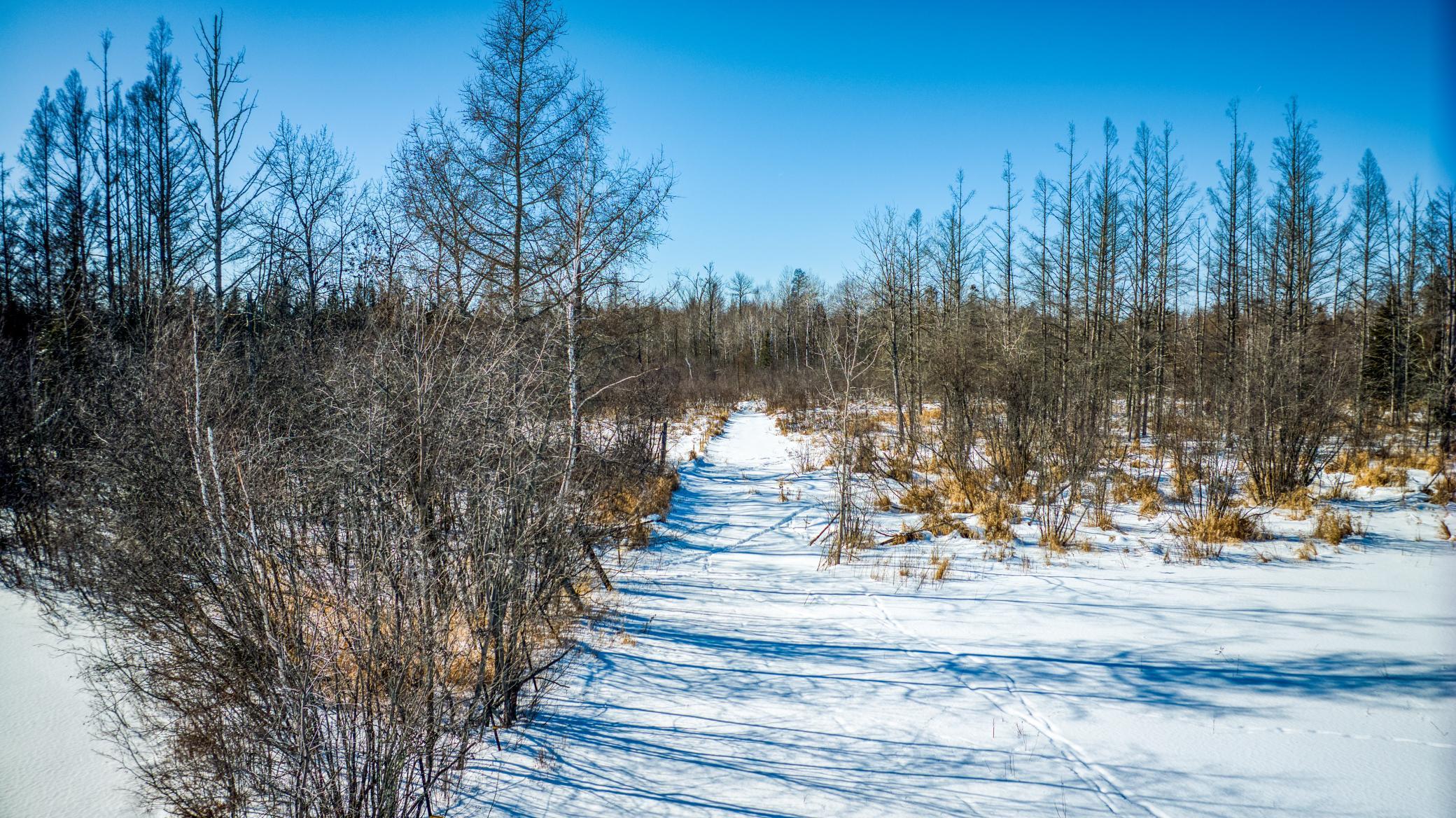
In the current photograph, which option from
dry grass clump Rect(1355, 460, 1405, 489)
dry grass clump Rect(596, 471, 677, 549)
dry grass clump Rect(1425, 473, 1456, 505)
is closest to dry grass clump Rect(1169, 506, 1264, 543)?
dry grass clump Rect(1425, 473, 1456, 505)

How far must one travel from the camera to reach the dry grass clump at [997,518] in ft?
26.7

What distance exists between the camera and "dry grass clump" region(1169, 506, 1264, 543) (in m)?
7.64

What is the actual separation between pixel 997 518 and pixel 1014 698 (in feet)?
15.4

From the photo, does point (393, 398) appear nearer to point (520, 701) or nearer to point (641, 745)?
point (520, 701)

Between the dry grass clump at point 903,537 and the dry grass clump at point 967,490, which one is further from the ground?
the dry grass clump at point 967,490

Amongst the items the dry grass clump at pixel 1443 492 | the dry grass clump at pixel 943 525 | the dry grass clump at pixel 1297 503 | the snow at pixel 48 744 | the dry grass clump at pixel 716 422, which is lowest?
the snow at pixel 48 744

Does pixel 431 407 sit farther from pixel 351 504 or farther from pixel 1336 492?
pixel 1336 492

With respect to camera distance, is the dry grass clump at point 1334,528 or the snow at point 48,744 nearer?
the snow at point 48,744

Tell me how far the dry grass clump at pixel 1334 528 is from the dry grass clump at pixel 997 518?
3.38 m

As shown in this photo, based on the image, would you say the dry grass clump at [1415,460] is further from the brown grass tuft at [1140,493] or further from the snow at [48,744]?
the snow at [48,744]

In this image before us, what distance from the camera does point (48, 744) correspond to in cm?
344

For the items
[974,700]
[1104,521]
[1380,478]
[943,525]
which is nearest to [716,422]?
[943,525]

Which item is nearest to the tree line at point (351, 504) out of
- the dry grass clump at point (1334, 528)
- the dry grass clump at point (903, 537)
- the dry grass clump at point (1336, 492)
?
the dry grass clump at point (903, 537)

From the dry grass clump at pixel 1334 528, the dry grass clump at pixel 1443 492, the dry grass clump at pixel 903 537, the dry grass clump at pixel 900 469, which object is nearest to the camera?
the dry grass clump at pixel 1334 528
